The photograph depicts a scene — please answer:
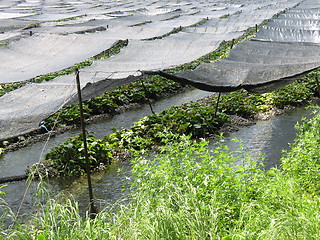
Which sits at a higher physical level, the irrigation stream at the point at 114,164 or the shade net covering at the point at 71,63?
the shade net covering at the point at 71,63


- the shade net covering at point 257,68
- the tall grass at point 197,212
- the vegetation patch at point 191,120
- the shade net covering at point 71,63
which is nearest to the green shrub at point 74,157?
the vegetation patch at point 191,120

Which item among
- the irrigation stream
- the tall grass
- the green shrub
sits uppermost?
the tall grass

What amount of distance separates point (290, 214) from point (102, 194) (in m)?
4.11

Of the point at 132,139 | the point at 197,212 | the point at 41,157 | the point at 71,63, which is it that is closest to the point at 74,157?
the point at 41,157

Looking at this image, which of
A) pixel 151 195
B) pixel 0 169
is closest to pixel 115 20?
pixel 0 169

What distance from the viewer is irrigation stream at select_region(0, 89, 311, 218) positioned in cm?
794

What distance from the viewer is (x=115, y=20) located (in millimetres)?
26312

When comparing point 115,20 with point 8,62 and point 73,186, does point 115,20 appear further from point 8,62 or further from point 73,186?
point 73,186

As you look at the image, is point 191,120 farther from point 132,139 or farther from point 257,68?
point 257,68

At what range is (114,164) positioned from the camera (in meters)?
9.30

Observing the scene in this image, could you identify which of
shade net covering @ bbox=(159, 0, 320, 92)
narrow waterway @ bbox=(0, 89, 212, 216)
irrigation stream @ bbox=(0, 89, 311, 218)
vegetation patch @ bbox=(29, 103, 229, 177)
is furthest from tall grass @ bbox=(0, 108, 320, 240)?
shade net covering @ bbox=(159, 0, 320, 92)

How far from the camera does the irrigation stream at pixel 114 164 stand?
7938 mm

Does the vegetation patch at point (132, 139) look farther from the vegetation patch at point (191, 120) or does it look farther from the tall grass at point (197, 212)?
the tall grass at point (197, 212)

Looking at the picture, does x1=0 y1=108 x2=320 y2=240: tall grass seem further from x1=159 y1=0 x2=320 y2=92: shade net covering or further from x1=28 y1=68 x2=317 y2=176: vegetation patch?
x1=159 y1=0 x2=320 y2=92: shade net covering
